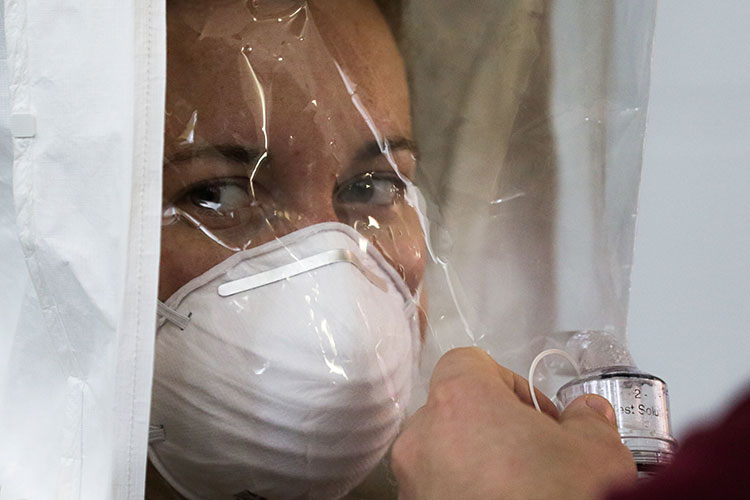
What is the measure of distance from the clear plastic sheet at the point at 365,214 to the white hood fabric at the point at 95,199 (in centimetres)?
10

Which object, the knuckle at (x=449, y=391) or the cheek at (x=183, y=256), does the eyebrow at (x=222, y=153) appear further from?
the knuckle at (x=449, y=391)

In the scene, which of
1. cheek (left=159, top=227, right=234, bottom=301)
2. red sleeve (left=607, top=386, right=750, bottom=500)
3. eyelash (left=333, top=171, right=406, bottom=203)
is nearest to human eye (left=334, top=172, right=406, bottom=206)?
eyelash (left=333, top=171, right=406, bottom=203)

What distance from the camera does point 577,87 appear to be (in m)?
0.98

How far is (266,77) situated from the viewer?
79 centimetres

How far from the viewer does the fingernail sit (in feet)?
2.03

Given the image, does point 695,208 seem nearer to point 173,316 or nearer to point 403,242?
point 403,242

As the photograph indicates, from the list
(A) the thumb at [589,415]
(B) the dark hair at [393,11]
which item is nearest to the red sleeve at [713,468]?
(A) the thumb at [589,415]

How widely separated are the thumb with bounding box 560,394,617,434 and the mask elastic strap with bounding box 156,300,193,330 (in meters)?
0.34

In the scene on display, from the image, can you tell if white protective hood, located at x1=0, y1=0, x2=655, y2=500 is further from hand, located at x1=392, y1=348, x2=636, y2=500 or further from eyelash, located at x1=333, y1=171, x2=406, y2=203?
hand, located at x1=392, y1=348, x2=636, y2=500

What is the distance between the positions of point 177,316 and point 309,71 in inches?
11.0

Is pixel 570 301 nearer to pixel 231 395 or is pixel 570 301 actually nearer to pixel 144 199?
pixel 231 395

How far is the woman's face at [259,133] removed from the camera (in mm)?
768

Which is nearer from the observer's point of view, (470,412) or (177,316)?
(470,412)

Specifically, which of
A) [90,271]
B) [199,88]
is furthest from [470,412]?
[199,88]
